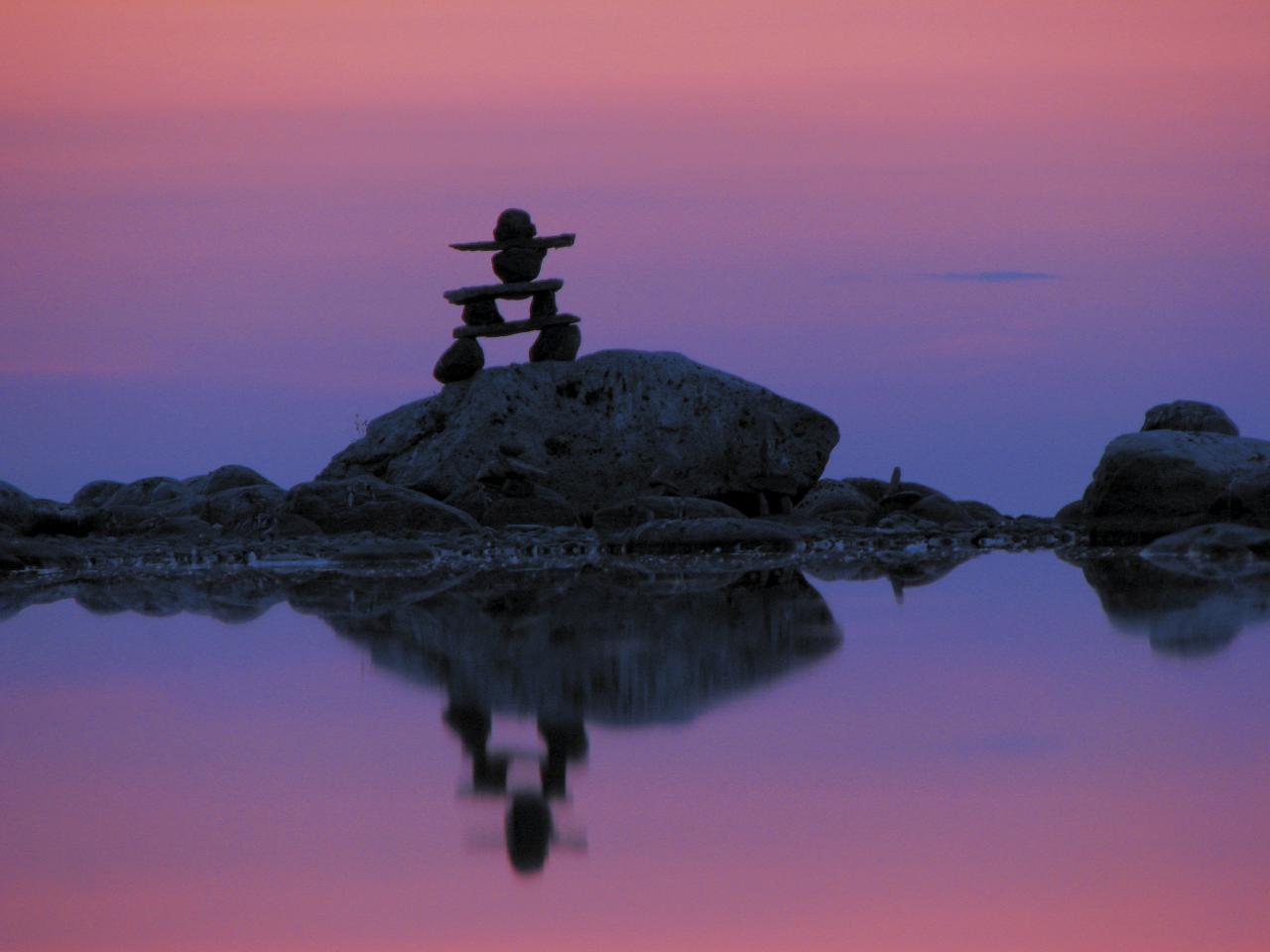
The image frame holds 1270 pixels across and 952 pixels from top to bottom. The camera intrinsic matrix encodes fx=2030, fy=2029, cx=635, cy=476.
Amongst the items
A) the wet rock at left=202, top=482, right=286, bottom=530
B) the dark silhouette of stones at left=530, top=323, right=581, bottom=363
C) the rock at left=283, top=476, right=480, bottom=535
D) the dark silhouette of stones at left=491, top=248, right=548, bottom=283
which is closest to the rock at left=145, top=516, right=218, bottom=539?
the wet rock at left=202, top=482, right=286, bottom=530

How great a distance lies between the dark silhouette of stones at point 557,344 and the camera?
2658cm

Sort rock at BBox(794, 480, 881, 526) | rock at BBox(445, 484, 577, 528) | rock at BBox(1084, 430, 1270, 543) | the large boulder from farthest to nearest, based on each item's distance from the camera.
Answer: the large boulder, rock at BBox(794, 480, 881, 526), rock at BBox(445, 484, 577, 528), rock at BBox(1084, 430, 1270, 543)

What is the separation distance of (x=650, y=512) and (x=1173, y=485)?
521 cm

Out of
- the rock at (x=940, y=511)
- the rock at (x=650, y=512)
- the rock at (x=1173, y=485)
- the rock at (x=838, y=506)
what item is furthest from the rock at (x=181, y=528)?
the rock at (x=1173, y=485)

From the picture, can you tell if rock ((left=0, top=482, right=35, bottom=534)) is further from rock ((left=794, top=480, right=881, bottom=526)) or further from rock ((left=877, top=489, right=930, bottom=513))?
rock ((left=877, top=489, right=930, bottom=513))

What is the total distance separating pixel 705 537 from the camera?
739 inches

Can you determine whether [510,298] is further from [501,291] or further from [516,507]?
[516,507]

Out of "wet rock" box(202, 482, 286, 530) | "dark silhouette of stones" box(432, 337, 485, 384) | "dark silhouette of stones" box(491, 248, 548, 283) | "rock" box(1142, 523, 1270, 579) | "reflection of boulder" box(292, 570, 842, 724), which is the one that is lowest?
"reflection of boulder" box(292, 570, 842, 724)

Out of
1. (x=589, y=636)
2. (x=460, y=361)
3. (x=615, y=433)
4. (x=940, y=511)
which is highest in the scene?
(x=460, y=361)

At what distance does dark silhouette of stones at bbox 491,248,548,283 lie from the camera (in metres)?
25.7

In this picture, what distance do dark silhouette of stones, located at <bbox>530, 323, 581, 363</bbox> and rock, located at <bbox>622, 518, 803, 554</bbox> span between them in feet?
25.0

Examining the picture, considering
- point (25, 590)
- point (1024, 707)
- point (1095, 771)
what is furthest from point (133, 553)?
point (1095, 771)

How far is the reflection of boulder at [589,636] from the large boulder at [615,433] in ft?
32.0

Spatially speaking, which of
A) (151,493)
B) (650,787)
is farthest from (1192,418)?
(650,787)
